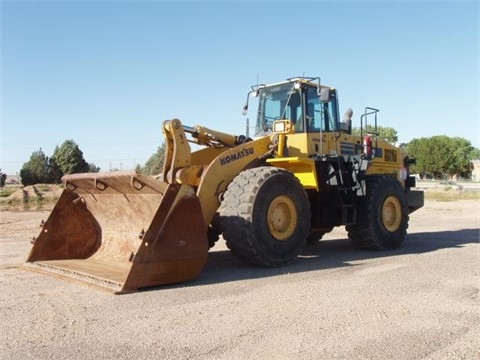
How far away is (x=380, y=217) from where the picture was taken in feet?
33.1

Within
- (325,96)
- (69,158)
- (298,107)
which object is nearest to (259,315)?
(325,96)

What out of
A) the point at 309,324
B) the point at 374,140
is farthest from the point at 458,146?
the point at 309,324

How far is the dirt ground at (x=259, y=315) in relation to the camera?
419 cm

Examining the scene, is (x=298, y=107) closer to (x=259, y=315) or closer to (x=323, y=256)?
(x=323, y=256)

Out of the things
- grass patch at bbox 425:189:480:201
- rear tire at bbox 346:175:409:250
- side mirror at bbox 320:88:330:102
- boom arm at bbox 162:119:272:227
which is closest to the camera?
boom arm at bbox 162:119:272:227

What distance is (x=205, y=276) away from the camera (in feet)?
23.5

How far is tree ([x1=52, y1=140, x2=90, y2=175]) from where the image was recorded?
174 feet

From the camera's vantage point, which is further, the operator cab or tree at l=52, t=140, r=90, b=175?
tree at l=52, t=140, r=90, b=175

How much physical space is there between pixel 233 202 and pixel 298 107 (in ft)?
10.0

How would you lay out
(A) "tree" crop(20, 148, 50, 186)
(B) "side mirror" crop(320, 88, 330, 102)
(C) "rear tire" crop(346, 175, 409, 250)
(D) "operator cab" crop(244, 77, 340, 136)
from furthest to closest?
(A) "tree" crop(20, 148, 50, 186) < (C) "rear tire" crop(346, 175, 409, 250) < (D) "operator cab" crop(244, 77, 340, 136) < (B) "side mirror" crop(320, 88, 330, 102)

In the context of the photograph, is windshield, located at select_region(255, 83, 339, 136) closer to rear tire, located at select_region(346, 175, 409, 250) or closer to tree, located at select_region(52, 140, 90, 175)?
rear tire, located at select_region(346, 175, 409, 250)

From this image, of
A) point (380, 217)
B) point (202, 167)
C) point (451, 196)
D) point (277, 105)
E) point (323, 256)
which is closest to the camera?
point (202, 167)

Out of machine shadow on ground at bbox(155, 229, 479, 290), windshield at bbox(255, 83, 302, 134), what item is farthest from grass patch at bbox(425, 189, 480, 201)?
windshield at bbox(255, 83, 302, 134)

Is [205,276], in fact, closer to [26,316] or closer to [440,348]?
[26,316]
